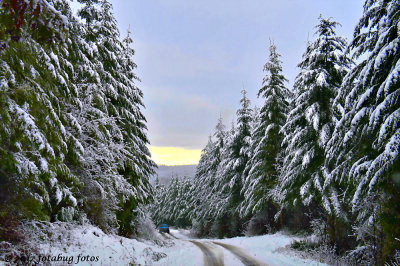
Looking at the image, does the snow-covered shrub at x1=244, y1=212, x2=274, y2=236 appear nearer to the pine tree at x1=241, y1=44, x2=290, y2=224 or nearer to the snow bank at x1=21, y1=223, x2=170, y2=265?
the pine tree at x1=241, y1=44, x2=290, y2=224

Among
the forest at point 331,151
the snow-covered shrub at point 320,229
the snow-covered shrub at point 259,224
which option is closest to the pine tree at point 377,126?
the forest at point 331,151

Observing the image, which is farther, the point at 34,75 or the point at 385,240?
the point at 385,240

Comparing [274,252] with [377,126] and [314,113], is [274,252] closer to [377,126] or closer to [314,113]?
[314,113]

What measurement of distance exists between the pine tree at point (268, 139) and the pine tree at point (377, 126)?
11507 millimetres

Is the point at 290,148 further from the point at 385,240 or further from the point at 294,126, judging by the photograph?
the point at 385,240

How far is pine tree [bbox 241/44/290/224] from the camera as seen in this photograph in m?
21.8

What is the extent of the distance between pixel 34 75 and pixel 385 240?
1102cm

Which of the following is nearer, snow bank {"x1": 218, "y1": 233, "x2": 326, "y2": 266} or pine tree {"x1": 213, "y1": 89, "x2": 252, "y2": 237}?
snow bank {"x1": 218, "y1": 233, "x2": 326, "y2": 266}

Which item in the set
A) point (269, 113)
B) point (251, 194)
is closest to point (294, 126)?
point (269, 113)

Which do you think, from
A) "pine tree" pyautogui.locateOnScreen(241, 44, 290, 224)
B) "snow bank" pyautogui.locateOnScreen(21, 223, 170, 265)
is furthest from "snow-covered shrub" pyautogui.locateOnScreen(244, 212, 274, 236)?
"snow bank" pyautogui.locateOnScreen(21, 223, 170, 265)

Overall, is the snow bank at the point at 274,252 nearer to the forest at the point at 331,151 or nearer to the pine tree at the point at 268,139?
the forest at the point at 331,151

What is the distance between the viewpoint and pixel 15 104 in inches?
221

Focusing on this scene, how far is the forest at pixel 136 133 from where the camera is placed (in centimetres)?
595

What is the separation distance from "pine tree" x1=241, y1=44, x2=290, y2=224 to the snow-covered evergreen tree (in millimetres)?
5405
